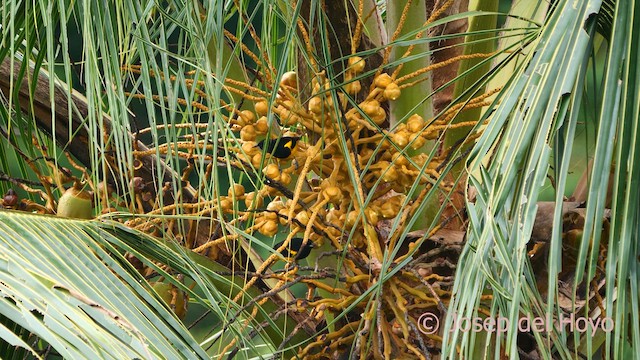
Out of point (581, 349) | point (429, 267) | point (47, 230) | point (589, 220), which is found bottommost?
point (581, 349)

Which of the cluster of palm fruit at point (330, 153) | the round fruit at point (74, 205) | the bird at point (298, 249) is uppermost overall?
the cluster of palm fruit at point (330, 153)

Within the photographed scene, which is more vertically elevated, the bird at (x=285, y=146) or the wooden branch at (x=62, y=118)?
the bird at (x=285, y=146)

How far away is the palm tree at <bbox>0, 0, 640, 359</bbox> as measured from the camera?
528 millimetres

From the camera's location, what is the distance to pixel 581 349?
1.04 m

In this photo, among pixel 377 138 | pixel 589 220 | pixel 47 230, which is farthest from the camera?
pixel 377 138

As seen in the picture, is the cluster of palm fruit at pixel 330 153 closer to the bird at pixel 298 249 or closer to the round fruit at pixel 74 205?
the bird at pixel 298 249

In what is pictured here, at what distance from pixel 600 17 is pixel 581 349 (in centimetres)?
54

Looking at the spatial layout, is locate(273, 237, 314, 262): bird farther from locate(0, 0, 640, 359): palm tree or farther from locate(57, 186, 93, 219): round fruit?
locate(57, 186, 93, 219): round fruit

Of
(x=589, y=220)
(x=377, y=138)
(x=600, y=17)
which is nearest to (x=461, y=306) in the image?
(x=589, y=220)

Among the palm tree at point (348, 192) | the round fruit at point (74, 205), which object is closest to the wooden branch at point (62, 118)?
the palm tree at point (348, 192)

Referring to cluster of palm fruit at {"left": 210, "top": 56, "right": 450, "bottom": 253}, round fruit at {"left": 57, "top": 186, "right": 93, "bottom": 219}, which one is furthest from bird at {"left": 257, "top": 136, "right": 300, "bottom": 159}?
round fruit at {"left": 57, "top": 186, "right": 93, "bottom": 219}

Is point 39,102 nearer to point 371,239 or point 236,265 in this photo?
point 236,265

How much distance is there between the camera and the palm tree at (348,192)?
53 cm

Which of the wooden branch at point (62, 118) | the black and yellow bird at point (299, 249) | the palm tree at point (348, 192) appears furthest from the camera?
the wooden branch at point (62, 118)
